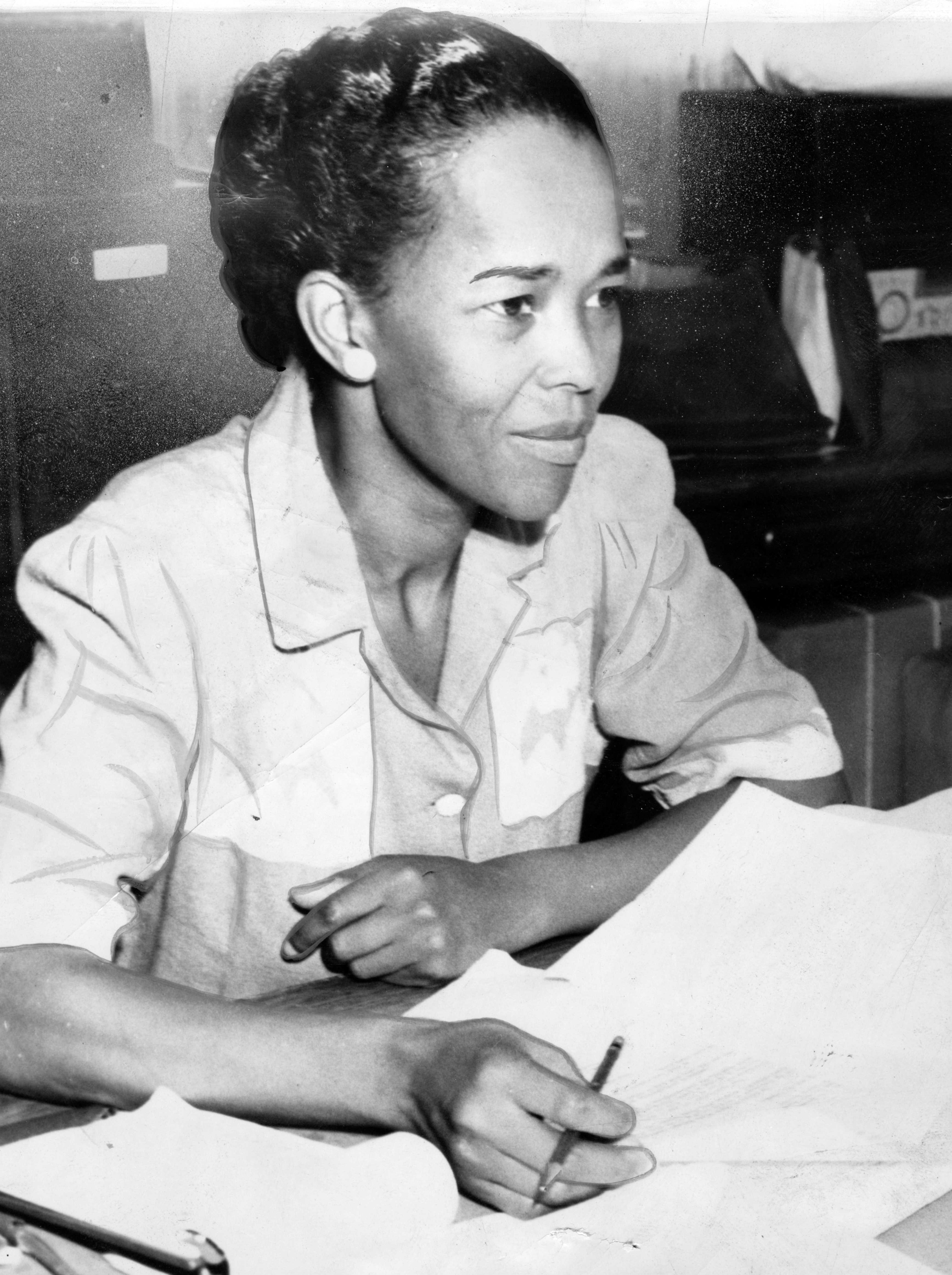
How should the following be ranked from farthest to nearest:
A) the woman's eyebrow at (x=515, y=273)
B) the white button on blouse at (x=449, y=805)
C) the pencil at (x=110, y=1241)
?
1. the white button on blouse at (x=449, y=805)
2. the woman's eyebrow at (x=515, y=273)
3. the pencil at (x=110, y=1241)

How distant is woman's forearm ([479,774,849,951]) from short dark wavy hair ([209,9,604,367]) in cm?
35

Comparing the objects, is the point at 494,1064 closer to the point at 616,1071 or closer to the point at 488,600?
the point at 616,1071

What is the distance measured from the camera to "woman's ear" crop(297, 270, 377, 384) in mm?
694

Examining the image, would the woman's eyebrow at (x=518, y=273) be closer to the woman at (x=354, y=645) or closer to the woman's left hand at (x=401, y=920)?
the woman at (x=354, y=645)

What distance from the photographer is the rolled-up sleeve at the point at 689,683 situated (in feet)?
2.85

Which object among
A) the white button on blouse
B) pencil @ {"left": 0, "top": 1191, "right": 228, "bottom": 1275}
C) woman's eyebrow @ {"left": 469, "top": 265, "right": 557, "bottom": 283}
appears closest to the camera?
pencil @ {"left": 0, "top": 1191, "right": 228, "bottom": 1275}

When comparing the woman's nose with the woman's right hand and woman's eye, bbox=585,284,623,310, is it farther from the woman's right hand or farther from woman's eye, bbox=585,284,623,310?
the woman's right hand

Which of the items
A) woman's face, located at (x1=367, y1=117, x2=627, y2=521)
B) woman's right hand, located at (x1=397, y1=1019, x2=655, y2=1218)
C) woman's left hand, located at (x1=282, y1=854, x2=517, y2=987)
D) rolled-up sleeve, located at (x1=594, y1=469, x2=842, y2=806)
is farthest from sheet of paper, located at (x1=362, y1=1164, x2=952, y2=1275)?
woman's face, located at (x1=367, y1=117, x2=627, y2=521)

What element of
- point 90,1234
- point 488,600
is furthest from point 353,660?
point 90,1234

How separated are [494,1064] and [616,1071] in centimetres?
9

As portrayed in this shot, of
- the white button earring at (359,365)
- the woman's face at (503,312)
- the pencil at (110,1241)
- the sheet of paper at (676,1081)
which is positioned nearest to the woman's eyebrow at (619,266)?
the woman's face at (503,312)

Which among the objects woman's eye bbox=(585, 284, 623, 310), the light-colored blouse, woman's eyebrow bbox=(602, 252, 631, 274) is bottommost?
the light-colored blouse

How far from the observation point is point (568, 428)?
773 mm

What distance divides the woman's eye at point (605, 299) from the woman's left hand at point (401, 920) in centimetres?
33
